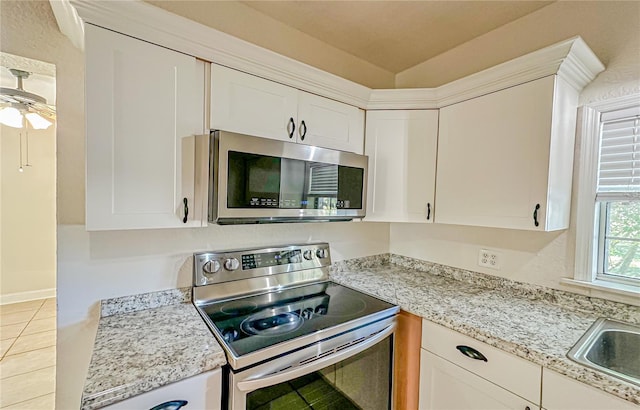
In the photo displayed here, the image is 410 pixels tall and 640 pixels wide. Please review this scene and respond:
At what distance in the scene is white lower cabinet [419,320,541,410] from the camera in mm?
1037

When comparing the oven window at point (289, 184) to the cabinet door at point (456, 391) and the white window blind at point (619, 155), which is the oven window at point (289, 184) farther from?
the white window blind at point (619, 155)

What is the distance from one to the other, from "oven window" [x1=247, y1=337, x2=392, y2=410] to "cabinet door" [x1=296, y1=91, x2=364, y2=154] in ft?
3.58

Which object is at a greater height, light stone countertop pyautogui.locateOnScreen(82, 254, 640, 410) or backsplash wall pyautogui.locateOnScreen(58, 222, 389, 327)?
backsplash wall pyautogui.locateOnScreen(58, 222, 389, 327)

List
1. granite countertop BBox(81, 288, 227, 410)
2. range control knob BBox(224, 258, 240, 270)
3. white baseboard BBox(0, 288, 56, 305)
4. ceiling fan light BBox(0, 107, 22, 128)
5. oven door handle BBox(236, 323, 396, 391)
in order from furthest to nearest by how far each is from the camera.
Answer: white baseboard BBox(0, 288, 56, 305), ceiling fan light BBox(0, 107, 22, 128), range control knob BBox(224, 258, 240, 270), oven door handle BBox(236, 323, 396, 391), granite countertop BBox(81, 288, 227, 410)

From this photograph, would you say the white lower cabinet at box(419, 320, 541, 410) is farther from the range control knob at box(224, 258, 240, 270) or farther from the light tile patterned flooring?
the light tile patterned flooring

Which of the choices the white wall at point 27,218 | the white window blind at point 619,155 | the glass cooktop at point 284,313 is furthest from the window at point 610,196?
the white wall at point 27,218

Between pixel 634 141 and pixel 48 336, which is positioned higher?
pixel 634 141

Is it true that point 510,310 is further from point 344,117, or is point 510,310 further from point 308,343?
point 344,117

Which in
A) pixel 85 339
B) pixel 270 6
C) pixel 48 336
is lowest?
pixel 48 336

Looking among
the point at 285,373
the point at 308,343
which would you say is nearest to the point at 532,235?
the point at 308,343

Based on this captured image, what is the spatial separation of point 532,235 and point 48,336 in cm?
421

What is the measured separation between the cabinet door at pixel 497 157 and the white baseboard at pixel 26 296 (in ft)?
16.3

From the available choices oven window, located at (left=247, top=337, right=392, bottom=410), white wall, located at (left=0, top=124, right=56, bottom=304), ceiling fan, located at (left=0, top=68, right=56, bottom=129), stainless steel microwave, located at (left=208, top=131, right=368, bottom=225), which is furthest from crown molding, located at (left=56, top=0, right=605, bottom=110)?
white wall, located at (left=0, top=124, right=56, bottom=304)

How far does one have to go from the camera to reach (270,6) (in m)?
1.61
